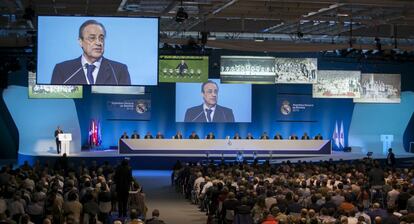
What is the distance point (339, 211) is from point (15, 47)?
13.5 meters

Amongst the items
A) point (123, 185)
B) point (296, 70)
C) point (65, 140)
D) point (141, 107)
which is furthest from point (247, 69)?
point (123, 185)

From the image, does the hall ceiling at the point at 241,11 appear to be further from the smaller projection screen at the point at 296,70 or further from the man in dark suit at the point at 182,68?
the smaller projection screen at the point at 296,70

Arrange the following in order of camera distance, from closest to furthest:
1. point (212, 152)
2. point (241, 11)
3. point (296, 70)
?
1. point (241, 11)
2. point (212, 152)
3. point (296, 70)

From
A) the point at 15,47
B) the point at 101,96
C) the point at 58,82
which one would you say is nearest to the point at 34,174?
the point at 58,82

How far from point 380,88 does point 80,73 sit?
699 inches

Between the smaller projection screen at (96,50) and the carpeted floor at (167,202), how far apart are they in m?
3.28

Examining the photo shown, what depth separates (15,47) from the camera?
21188mm

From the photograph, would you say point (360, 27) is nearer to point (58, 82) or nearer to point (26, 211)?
point (58, 82)

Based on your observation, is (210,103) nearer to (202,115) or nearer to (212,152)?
(202,115)

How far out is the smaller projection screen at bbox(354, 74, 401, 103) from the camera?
29.1 metres

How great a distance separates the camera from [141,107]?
30.6 m

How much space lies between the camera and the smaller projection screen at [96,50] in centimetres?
1488

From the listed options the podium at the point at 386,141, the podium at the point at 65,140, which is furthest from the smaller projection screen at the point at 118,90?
the podium at the point at 386,141

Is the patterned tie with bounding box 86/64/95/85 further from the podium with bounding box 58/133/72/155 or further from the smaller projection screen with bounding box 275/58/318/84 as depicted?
the smaller projection screen with bounding box 275/58/318/84
